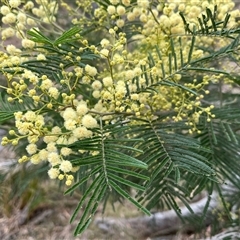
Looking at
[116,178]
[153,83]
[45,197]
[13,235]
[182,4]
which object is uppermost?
[182,4]

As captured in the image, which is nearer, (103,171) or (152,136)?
(103,171)

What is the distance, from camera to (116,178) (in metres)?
0.45

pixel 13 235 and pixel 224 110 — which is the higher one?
pixel 224 110

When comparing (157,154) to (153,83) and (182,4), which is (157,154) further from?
(182,4)

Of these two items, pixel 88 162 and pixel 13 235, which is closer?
pixel 88 162

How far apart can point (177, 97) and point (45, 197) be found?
3.97ft

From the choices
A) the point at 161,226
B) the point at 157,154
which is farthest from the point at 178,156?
the point at 161,226

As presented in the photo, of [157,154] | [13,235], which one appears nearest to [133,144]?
[157,154]

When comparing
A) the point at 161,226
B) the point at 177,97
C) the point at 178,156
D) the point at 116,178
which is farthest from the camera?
the point at 161,226

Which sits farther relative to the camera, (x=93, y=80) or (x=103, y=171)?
(x=93, y=80)

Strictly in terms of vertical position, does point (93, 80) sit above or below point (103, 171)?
above

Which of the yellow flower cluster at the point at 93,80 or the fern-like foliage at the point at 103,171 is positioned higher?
the yellow flower cluster at the point at 93,80

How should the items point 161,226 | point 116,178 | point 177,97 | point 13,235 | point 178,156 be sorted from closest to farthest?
point 116,178 < point 178,156 < point 177,97 < point 161,226 < point 13,235

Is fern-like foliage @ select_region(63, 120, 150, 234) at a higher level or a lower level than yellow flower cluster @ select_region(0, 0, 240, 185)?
lower
